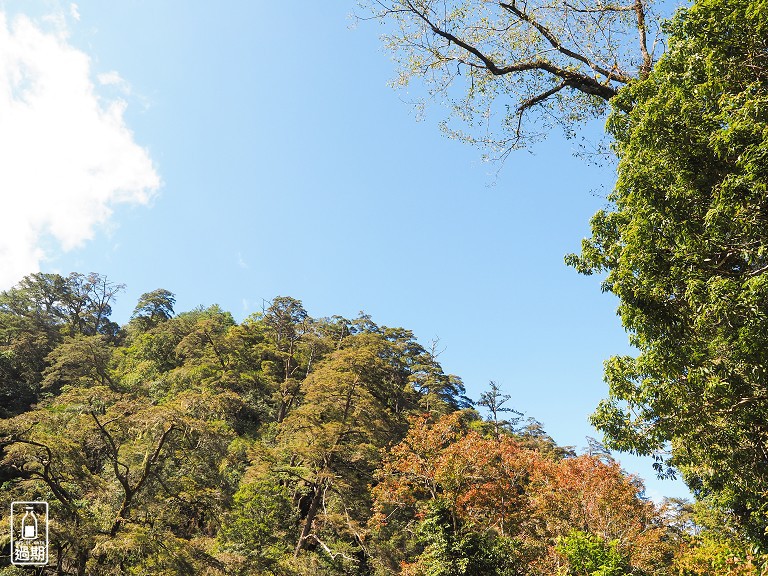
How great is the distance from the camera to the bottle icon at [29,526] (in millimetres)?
8602

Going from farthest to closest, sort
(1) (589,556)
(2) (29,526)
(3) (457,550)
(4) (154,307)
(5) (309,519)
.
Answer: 1. (4) (154,307)
2. (5) (309,519)
3. (3) (457,550)
4. (1) (589,556)
5. (2) (29,526)

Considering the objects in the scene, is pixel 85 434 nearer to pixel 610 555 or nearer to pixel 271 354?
pixel 610 555

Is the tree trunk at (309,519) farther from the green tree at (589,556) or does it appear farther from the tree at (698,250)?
the tree at (698,250)

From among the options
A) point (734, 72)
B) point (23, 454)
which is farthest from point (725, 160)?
point (23, 454)

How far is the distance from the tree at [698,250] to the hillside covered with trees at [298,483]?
4.69 metres

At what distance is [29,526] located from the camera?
8672 mm

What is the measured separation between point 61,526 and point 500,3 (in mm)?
14536

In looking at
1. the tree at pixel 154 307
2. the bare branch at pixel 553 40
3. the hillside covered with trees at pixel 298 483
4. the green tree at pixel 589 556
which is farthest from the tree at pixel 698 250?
the tree at pixel 154 307

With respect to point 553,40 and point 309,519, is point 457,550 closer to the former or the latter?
point 309,519

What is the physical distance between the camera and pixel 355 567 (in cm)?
1395

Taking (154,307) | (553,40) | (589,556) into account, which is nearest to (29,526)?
(589,556)

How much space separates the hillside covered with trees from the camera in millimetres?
10148

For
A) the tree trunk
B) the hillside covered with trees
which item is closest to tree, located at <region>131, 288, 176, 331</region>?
the hillside covered with trees

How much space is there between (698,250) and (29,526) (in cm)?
1290
